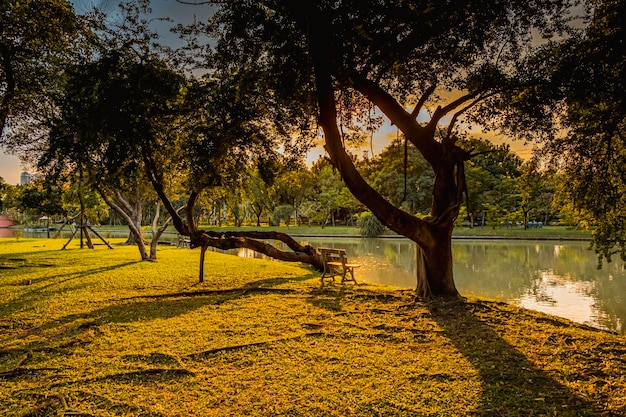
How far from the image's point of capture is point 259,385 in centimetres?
420

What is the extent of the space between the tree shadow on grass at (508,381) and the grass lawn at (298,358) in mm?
20

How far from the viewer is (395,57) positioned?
305 inches

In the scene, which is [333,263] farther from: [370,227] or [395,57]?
[370,227]

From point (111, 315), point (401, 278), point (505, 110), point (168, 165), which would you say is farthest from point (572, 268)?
point (111, 315)

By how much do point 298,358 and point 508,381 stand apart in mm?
2447

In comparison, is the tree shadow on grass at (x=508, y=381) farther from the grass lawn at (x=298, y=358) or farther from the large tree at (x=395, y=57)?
the large tree at (x=395, y=57)

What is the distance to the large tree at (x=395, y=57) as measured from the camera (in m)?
7.25

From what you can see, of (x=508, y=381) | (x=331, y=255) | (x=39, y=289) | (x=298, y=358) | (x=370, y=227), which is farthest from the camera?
(x=370, y=227)

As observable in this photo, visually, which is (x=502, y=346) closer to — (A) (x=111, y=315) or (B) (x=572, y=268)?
(A) (x=111, y=315)

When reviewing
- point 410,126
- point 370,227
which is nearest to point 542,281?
point 410,126

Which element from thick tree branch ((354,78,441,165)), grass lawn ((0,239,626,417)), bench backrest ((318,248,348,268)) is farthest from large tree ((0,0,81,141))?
bench backrest ((318,248,348,268))

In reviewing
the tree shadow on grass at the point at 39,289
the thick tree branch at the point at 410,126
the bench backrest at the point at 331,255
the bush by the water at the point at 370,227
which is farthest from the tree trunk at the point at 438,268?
the bush by the water at the point at 370,227

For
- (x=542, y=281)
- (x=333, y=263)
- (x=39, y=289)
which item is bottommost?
(x=542, y=281)

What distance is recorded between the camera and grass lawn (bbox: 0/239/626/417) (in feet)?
12.4
